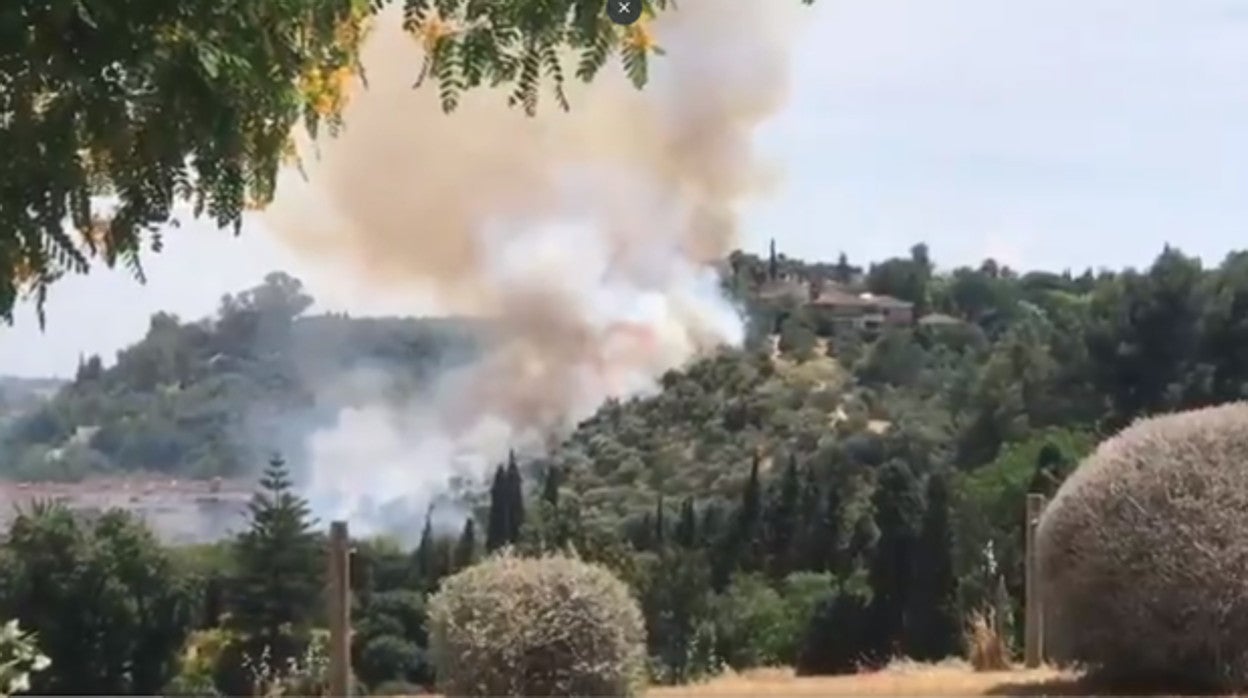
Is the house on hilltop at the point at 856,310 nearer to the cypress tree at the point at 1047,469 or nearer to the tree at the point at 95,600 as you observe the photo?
the cypress tree at the point at 1047,469

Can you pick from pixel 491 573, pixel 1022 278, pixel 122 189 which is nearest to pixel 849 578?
pixel 491 573

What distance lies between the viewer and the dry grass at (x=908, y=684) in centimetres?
1241

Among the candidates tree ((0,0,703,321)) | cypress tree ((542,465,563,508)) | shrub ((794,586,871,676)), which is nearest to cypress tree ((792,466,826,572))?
cypress tree ((542,465,563,508))

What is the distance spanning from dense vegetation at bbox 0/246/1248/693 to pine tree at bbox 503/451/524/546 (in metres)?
0.09

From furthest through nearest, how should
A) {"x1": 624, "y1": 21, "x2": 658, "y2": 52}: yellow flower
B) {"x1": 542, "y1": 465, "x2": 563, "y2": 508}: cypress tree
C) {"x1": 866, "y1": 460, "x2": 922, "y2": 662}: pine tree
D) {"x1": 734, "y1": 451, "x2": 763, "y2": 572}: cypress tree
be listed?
{"x1": 734, "y1": 451, "x2": 763, "y2": 572}: cypress tree → {"x1": 542, "y1": 465, "x2": 563, "y2": 508}: cypress tree → {"x1": 866, "y1": 460, "x2": 922, "y2": 662}: pine tree → {"x1": 624, "y1": 21, "x2": 658, "y2": 52}: yellow flower

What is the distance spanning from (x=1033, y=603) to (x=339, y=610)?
14.6 ft

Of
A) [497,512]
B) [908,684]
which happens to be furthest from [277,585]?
[497,512]

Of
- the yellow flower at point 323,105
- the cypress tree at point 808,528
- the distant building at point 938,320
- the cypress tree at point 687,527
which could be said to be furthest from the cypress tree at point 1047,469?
the distant building at point 938,320

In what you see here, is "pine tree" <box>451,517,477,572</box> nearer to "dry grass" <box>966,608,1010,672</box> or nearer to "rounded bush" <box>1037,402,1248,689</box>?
"dry grass" <box>966,608,1010,672</box>

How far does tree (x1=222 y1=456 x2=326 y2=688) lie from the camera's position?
15688 millimetres

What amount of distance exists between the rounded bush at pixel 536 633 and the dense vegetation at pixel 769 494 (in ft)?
4.98

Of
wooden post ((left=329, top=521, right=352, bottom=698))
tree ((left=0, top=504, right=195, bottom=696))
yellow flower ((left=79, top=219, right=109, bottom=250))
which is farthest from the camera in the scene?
tree ((left=0, top=504, right=195, bottom=696))

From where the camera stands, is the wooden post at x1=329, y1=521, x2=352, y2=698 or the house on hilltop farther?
the house on hilltop

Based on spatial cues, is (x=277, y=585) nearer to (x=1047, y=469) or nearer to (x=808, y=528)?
(x=1047, y=469)
